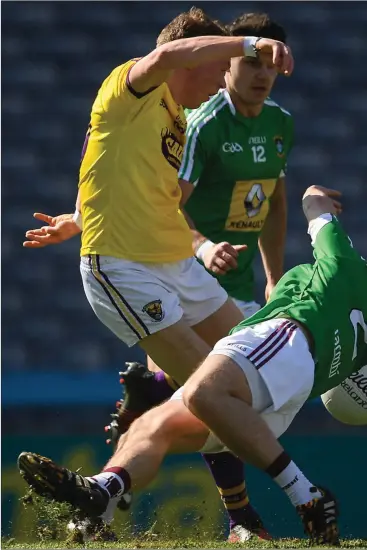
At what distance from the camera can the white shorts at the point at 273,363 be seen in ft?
14.5

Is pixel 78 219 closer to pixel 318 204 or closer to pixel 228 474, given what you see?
pixel 318 204

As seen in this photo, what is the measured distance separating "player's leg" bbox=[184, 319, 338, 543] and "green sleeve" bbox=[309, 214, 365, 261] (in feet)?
1.33

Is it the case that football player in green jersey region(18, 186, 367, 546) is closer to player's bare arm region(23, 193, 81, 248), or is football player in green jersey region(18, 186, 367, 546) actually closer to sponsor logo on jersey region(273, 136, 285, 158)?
player's bare arm region(23, 193, 81, 248)

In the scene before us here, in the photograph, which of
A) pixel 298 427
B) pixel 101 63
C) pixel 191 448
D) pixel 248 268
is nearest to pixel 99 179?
pixel 191 448

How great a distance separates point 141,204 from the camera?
5.16 m

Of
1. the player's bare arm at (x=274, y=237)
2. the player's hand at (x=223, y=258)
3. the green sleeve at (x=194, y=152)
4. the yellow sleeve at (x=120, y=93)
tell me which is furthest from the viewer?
the player's bare arm at (x=274, y=237)

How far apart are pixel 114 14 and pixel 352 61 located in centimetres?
187

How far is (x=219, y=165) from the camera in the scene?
6227 millimetres

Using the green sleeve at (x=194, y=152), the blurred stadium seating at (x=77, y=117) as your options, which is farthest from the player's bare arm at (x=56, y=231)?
the blurred stadium seating at (x=77, y=117)

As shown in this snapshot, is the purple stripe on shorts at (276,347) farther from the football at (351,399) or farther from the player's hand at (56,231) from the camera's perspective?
the player's hand at (56,231)

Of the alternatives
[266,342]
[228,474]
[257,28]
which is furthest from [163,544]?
[257,28]

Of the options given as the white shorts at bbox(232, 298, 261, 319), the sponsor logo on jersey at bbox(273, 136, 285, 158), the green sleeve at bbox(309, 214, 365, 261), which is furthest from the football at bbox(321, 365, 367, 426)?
the sponsor logo on jersey at bbox(273, 136, 285, 158)

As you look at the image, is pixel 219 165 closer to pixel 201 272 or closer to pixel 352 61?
pixel 201 272

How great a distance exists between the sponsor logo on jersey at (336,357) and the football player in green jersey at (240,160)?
1.51m
